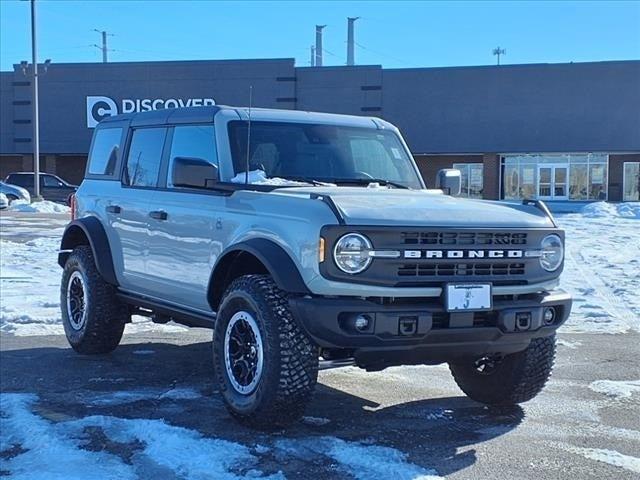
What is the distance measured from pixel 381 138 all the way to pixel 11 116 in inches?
1760

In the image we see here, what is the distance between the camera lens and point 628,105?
41.1 m

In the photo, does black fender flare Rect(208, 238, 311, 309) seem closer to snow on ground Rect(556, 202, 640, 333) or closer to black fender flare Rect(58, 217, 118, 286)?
black fender flare Rect(58, 217, 118, 286)

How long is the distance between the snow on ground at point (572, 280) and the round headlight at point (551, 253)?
149 inches

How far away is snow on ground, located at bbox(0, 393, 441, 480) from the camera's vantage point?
4.34 metres

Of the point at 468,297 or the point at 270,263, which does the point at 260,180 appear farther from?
the point at 468,297

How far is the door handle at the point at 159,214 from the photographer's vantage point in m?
6.24

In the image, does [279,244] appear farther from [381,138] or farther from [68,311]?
[68,311]

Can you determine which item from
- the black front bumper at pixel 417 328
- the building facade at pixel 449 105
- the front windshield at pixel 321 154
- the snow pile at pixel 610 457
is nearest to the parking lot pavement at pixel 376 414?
the snow pile at pixel 610 457

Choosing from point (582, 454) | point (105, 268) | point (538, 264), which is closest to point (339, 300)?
point (538, 264)

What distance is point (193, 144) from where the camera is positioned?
249 inches

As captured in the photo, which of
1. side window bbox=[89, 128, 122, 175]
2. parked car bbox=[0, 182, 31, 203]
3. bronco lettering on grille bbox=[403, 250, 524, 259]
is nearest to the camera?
bronco lettering on grille bbox=[403, 250, 524, 259]

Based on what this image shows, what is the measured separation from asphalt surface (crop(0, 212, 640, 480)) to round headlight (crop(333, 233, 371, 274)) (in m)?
1.10

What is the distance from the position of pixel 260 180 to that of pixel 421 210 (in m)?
1.34

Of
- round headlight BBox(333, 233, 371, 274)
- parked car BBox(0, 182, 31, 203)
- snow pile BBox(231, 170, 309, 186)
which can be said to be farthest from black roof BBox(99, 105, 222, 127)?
parked car BBox(0, 182, 31, 203)
